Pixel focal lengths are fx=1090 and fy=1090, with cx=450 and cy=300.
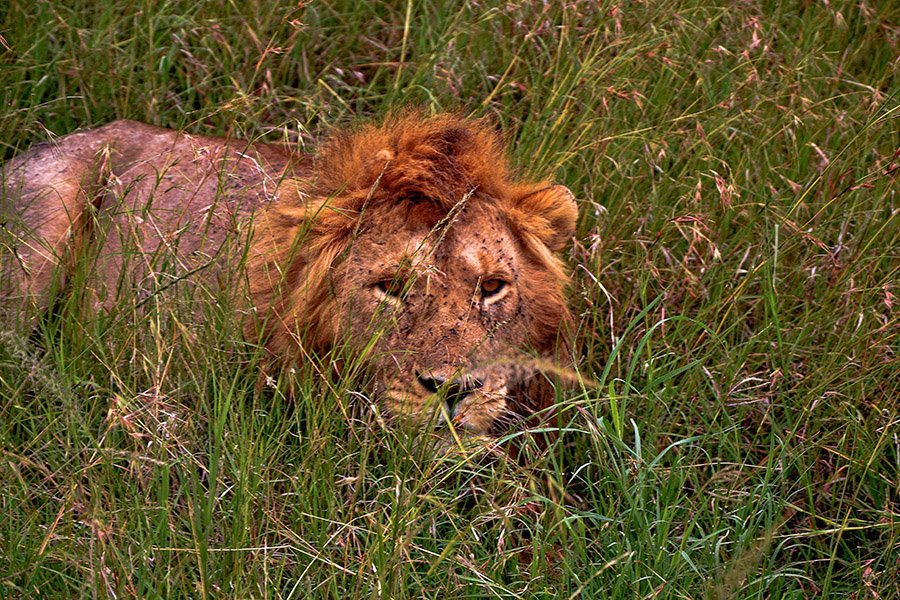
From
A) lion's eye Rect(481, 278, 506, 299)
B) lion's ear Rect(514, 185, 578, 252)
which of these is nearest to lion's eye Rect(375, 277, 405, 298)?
lion's eye Rect(481, 278, 506, 299)

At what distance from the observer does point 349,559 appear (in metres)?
2.79

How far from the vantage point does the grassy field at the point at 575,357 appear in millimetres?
2717

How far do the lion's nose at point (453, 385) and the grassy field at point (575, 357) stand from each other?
0.70ft

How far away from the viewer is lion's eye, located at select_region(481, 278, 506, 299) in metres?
3.51

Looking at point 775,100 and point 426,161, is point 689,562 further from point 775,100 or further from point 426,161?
point 775,100

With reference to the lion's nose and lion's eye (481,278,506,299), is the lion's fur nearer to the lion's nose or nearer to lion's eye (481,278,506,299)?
lion's eye (481,278,506,299)

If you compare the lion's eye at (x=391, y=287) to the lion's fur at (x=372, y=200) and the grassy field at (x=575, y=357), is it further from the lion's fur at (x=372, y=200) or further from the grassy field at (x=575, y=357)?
the grassy field at (x=575, y=357)

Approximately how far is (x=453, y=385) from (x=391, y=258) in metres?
0.46

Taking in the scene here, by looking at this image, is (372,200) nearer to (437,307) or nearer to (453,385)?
(437,307)

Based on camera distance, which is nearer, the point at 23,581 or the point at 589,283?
the point at 23,581

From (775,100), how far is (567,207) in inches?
57.7

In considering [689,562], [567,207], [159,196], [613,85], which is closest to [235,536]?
[689,562]

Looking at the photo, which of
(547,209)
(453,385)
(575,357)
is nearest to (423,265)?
(453,385)

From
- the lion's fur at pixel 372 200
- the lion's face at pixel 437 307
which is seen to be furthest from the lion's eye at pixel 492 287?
the lion's fur at pixel 372 200
